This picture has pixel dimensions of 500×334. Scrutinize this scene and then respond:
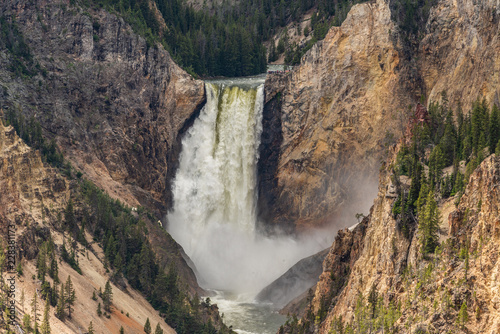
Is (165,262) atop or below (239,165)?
below

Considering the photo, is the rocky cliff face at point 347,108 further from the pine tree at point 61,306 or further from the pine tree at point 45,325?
the pine tree at point 45,325

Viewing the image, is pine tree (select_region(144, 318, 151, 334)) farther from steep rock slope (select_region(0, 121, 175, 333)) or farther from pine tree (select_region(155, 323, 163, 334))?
pine tree (select_region(155, 323, 163, 334))

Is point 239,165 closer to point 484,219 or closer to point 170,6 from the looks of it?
point 170,6

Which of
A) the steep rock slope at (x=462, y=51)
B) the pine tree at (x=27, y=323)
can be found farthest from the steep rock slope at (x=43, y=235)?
the steep rock slope at (x=462, y=51)

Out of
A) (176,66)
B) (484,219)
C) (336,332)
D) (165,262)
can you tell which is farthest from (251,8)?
(484,219)

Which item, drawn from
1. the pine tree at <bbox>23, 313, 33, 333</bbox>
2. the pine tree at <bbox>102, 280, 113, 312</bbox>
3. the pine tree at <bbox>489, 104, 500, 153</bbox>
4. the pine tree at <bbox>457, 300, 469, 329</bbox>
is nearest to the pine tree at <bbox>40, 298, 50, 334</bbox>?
the pine tree at <bbox>23, 313, 33, 333</bbox>

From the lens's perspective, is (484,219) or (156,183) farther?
(156,183)

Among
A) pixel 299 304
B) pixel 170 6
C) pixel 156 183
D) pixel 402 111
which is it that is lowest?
pixel 299 304
